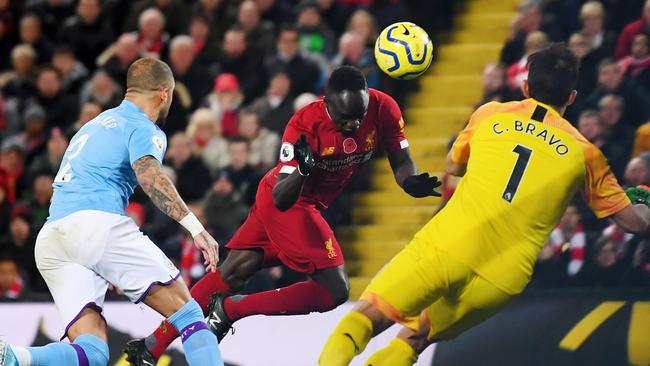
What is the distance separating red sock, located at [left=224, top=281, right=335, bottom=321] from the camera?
7797 millimetres

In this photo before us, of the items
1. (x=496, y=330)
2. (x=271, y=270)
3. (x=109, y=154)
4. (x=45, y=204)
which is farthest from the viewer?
(x=45, y=204)

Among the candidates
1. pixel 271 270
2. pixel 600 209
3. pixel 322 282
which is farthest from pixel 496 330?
pixel 271 270

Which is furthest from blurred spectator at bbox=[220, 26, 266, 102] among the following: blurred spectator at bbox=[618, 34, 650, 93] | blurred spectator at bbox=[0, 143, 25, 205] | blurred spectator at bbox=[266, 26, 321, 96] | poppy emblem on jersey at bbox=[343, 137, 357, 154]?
poppy emblem on jersey at bbox=[343, 137, 357, 154]

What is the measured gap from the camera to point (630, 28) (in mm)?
10562

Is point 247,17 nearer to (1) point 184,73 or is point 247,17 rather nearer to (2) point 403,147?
(1) point 184,73

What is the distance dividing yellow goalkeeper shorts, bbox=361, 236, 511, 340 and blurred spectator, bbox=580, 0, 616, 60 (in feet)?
15.3

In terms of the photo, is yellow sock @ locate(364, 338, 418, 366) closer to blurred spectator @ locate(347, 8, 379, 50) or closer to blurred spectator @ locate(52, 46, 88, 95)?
blurred spectator @ locate(347, 8, 379, 50)

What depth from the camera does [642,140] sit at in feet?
31.7

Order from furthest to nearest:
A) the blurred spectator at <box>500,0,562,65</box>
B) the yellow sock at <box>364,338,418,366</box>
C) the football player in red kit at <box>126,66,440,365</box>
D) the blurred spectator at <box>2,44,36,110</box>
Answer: the blurred spectator at <box>2,44,36,110</box> < the blurred spectator at <box>500,0,562,65</box> < the football player in red kit at <box>126,66,440,365</box> < the yellow sock at <box>364,338,418,366</box>

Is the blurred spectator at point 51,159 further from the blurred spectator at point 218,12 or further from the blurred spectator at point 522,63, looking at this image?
the blurred spectator at point 522,63

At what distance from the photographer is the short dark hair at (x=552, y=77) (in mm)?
6547

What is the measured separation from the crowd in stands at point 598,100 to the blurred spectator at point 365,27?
148 centimetres

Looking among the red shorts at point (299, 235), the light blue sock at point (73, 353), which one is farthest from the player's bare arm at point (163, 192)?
the red shorts at point (299, 235)

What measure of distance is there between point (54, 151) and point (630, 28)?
5.74m
